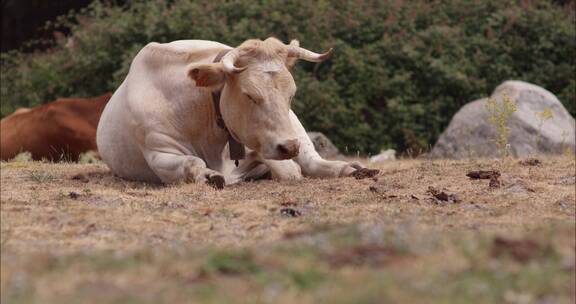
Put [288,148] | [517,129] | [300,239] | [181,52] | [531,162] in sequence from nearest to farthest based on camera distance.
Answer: [300,239], [288,148], [181,52], [531,162], [517,129]

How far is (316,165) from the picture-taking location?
8.74m

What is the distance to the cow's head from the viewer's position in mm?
7945

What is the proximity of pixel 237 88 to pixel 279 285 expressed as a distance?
13.2 ft

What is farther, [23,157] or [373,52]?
[373,52]

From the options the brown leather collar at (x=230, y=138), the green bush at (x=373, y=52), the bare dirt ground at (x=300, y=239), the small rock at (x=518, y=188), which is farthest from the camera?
the green bush at (x=373, y=52)

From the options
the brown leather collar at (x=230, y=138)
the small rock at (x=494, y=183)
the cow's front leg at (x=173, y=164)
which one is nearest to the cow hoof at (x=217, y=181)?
the cow's front leg at (x=173, y=164)

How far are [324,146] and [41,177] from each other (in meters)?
4.98

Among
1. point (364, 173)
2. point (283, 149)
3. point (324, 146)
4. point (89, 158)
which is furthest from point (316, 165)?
point (324, 146)

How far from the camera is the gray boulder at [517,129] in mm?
12898

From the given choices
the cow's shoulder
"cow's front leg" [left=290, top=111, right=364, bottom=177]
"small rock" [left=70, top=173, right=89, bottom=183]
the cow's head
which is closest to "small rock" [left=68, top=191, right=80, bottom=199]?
the cow's head

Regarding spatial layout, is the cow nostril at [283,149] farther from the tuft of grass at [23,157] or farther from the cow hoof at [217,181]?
the tuft of grass at [23,157]

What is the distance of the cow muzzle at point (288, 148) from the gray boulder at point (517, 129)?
205 inches

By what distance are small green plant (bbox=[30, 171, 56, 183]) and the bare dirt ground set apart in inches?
1.6

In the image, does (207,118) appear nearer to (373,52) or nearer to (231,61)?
(231,61)
